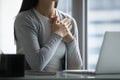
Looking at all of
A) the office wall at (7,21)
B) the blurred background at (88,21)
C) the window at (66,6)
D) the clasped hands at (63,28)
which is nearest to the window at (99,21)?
the blurred background at (88,21)

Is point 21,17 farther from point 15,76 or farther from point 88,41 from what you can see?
point 88,41

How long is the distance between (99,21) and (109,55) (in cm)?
166

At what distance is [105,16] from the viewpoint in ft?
8.80

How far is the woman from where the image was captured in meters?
1.57

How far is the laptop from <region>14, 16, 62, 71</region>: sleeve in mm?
518

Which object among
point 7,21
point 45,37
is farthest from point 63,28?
point 7,21

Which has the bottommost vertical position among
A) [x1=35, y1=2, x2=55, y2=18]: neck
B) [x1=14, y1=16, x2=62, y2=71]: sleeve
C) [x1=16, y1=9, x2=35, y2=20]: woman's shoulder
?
[x1=14, y1=16, x2=62, y2=71]: sleeve

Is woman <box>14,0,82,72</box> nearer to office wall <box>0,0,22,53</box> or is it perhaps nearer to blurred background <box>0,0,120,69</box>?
blurred background <box>0,0,120,69</box>

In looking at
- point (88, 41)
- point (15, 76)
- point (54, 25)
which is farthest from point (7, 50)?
point (15, 76)

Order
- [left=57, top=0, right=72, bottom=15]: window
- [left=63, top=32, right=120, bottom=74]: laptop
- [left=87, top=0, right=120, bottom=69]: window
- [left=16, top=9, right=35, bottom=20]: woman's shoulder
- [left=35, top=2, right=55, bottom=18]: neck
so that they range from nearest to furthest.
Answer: [left=63, top=32, right=120, bottom=74]: laptop → [left=16, top=9, right=35, bottom=20]: woman's shoulder → [left=35, top=2, right=55, bottom=18]: neck → [left=87, top=0, right=120, bottom=69]: window → [left=57, top=0, right=72, bottom=15]: window

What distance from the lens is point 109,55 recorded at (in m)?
1.07

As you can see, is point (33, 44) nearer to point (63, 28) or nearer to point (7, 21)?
point (63, 28)

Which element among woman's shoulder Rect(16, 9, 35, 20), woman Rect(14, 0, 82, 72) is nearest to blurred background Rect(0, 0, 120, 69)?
woman Rect(14, 0, 82, 72)

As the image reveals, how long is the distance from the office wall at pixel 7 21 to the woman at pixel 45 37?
0.99m
